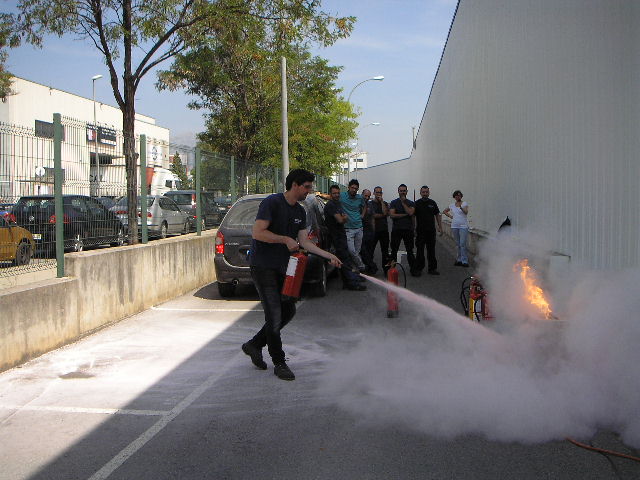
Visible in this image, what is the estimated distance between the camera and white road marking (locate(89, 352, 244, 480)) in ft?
12.7

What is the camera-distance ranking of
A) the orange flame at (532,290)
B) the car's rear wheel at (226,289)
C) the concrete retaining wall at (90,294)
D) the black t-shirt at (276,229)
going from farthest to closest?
the car's rear wheel at (226,289) < the concrete retaining wall at (90,294) < the orange flame at (532,290) < the black t-shirt at (276,229)

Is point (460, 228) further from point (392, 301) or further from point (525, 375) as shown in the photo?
point (525, 375)

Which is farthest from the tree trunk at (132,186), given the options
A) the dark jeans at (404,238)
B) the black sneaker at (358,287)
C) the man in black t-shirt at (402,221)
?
the dark jeans at (404,238)

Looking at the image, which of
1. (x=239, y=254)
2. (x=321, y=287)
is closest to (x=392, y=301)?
(x=321, y=287)

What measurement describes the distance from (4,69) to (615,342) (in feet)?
79.7

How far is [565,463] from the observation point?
12.7 ft

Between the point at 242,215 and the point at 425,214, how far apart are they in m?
4.22

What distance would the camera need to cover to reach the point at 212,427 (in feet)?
15.0

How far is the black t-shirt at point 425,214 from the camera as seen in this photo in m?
12.9

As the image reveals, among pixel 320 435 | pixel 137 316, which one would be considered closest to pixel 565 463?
pixel 320 435

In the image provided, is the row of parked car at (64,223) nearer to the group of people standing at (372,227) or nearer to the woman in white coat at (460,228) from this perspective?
the group of people standing at (372,227)

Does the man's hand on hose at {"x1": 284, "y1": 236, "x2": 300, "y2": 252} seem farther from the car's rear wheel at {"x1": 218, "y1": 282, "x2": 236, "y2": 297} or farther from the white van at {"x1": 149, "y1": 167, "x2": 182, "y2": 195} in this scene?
the white van at {"x1": 149, "y1": 167, "x2": 182, "y2": 195}

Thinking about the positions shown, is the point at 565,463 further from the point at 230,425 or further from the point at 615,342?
the point at 230,425

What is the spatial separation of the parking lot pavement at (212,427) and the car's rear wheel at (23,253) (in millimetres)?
1016
